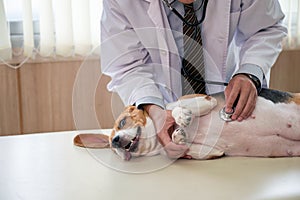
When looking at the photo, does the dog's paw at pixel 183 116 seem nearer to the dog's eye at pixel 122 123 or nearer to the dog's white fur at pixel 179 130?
the dog's white fur at pixel 179 130

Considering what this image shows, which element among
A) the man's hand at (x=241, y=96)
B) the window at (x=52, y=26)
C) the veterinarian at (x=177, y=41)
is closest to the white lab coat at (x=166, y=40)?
the veterinarian at (x=177, y=41)

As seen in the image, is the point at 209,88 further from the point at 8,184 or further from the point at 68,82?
the point at 68,82

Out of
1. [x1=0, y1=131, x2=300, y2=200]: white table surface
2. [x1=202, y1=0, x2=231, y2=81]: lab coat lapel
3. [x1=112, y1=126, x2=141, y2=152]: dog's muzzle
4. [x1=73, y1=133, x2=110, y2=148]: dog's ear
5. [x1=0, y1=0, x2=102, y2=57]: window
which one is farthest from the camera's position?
[x1=0, y1=0, x2=102, y2=57]: window

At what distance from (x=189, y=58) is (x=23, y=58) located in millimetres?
886

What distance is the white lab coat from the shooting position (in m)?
1.21

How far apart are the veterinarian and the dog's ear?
0.35 feet

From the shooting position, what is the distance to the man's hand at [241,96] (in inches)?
40.9

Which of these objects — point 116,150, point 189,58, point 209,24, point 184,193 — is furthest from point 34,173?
point 209,24

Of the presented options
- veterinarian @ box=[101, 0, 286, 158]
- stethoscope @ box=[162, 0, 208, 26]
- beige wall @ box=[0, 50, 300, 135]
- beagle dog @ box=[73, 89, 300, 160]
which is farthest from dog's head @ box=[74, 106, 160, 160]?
beige wall @ box=[0, 50, 300, 135]

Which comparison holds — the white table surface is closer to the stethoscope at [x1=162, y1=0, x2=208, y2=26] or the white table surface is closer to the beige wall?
the stethoscope at [x1=162, y1=0, x2=208, y2=26]

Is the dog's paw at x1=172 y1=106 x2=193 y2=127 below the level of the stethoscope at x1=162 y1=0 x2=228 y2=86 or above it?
below

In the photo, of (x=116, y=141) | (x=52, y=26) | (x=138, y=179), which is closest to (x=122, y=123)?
(x=116, y=141)

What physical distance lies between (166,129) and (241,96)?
19 centimetres

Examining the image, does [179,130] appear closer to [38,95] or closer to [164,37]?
[164,37]
